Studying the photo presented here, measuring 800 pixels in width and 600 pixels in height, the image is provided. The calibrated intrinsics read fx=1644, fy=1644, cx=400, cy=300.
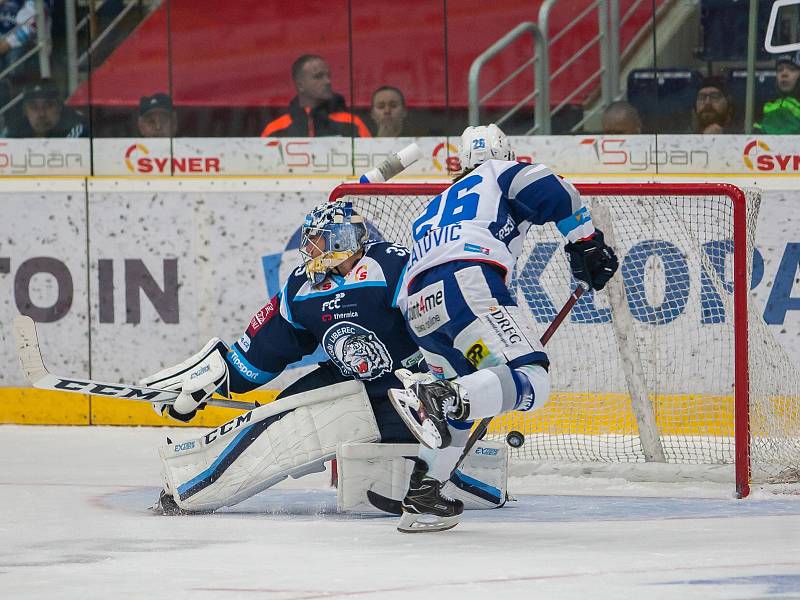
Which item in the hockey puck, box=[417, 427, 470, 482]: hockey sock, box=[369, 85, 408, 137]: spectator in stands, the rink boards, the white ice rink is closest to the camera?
the white ice rink

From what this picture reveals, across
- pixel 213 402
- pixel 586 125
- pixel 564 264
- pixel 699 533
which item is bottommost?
pixel 699 533

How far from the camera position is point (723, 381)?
6102mm

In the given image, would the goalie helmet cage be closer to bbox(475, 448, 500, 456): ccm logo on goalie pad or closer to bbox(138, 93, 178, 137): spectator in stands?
bbox(475, 448, 500, 456): ccm logo on goalie pad

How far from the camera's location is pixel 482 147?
466cm

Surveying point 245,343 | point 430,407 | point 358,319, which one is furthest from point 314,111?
point 430,407

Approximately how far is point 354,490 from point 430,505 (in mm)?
349

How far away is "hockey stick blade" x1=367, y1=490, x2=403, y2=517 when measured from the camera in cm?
460

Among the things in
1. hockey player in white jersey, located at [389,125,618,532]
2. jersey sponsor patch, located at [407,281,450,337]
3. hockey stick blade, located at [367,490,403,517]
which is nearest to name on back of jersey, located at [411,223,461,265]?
hockey player in white jersey, located at [389,125,618,532]

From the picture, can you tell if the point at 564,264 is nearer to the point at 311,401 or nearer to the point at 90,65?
the point at 311,401

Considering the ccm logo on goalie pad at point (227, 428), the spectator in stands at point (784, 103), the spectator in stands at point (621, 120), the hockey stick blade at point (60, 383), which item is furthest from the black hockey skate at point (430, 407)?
the spectator in stands at point (784, 103)

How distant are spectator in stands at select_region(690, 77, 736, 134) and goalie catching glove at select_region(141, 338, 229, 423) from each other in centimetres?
273

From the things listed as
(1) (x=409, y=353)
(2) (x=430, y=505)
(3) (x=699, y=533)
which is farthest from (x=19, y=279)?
Answer: (3) (x=699, y=533)

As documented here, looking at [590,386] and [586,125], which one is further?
[586,125]

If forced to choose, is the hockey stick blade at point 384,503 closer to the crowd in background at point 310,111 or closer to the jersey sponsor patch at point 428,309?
the jersey sponsor patch at point 428,309
